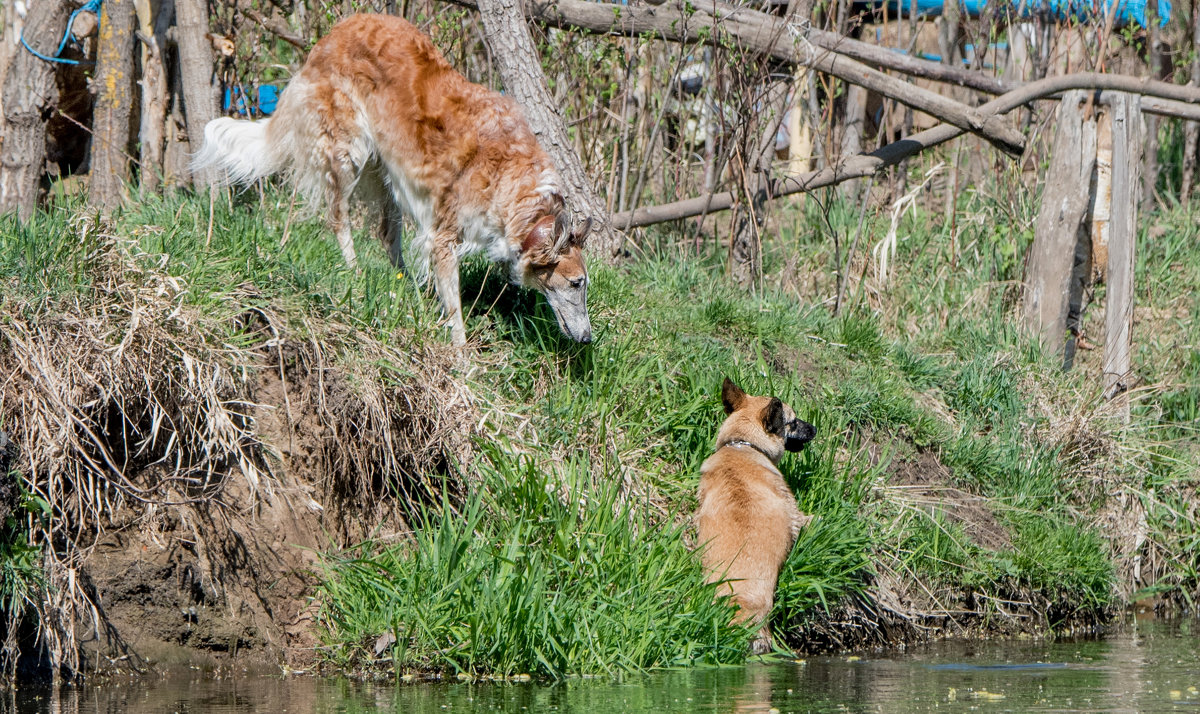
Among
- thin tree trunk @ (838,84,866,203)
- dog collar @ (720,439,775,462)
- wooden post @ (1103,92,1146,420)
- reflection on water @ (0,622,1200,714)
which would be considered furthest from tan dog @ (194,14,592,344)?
thin tree trunk @ (838,84,866,203)

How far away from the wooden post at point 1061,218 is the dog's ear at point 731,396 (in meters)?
3.17

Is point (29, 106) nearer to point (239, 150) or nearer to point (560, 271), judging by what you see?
point (239, 150)

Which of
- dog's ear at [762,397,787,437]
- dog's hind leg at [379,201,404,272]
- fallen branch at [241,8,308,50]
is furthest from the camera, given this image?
fallen branch at [241,8,308,50]

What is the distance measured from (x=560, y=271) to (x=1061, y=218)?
3959 millimetres

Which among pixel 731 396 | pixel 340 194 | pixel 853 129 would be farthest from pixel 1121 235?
pixel 340 194

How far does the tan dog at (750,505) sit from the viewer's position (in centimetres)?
563

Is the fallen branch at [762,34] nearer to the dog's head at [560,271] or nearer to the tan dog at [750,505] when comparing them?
the dog's head at [560,271]

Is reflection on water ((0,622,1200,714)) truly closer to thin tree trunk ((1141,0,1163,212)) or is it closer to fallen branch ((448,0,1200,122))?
fallen branch ((448,0,1200,122))

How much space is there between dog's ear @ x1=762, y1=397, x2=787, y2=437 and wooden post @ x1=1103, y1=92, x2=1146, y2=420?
3.43 metres

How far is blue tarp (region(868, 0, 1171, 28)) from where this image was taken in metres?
10.2

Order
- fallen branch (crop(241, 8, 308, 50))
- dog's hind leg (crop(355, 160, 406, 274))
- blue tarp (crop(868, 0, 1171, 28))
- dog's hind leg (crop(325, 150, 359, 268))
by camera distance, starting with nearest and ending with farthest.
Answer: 1. dog's hind leg (crop(325, 150, 359, 268))
2. dog's hind leg (crop(355, 160, 406, 274))
3. fallen branch (crop(241, 8, 308, 50))
4. blue tarp (crop(868, 0, 1171, 28))

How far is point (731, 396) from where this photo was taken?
6359 millimetres

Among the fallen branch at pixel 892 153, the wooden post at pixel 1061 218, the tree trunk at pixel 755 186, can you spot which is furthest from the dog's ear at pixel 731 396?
the wooden post at pixel 1061 218

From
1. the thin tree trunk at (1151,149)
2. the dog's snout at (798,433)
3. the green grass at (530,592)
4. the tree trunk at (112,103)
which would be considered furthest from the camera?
the thin tree trunk at (1151,149)
